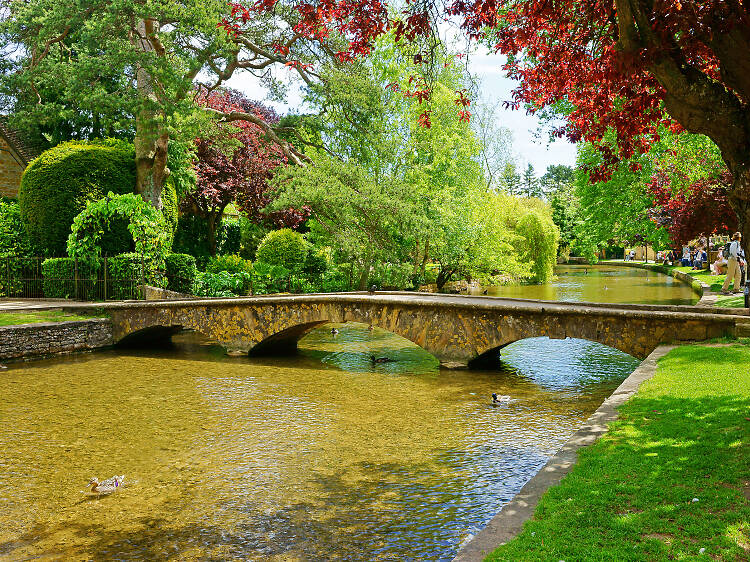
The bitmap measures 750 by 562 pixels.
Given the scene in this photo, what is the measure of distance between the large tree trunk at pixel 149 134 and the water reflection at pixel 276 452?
939 centimetres

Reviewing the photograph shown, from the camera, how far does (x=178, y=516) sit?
23.4 feet

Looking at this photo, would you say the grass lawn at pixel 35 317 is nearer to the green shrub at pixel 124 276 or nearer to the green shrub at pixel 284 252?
the green shrub at pixel 124 276

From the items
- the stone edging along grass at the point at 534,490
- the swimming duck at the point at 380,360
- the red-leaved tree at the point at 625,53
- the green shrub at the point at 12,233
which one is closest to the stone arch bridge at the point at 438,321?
the swimming duck at the point at 380,360

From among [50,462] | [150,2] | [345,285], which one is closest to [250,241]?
[345,285]

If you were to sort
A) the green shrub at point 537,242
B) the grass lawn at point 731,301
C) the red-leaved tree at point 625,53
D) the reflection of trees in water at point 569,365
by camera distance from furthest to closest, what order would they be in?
the green shrub at point 537,242 → the grass lawn at point 731,301 → the reflection of trees in water at point 569,365 → the red-leaved tree at point 625,53

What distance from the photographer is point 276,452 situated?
939 cm

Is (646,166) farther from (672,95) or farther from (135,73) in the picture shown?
(672,95)

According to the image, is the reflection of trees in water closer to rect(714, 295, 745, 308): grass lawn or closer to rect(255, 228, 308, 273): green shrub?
rect(714, 295, 745, 308): grass lawn

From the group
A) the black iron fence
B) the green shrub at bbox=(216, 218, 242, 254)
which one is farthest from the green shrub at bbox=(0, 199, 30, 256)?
the green shrub at bbox=(216, 218, 242, 254)

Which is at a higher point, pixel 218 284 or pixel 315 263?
pixel 315 263

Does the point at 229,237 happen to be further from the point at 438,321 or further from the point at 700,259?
the point at 700,259

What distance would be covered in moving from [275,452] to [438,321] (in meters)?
7.28

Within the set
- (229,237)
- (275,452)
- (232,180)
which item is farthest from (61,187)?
(275,452)

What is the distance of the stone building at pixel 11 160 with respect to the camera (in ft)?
88.6
